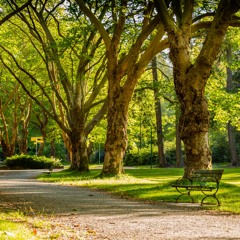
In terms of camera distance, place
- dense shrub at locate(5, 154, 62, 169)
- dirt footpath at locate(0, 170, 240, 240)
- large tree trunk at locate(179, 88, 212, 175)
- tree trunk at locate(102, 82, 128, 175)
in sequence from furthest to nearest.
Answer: dense shrub at locate(5, 154, 62, 169) → tree trunk at locate(102, 82, 128, 175) → large tree trunk at locate(179, 88, 212, 175) → dirt footpath at locate(0, 170, 240, 240)

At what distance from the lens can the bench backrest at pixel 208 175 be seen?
12023mm

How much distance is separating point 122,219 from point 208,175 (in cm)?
374

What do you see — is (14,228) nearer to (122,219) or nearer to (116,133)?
(122,219)

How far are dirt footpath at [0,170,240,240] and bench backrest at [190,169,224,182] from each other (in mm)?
924

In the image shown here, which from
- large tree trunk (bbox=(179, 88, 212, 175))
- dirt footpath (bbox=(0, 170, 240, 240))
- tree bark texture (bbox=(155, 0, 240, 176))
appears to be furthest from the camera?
large tree trunk (bbox=(179, 88, 212, 175))

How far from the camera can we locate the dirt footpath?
763 cm

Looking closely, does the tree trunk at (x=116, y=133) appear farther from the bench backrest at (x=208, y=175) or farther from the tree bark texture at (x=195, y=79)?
the bench backrest at (x=208, y=175)

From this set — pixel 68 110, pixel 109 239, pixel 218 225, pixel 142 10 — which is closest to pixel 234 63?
pixel 142 10

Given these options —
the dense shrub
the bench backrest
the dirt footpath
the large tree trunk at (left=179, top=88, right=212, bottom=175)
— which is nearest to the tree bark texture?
the large tree trunk at (left=179, top=88, right=212, bottom=175)

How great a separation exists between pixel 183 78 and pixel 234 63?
7256 millimetres

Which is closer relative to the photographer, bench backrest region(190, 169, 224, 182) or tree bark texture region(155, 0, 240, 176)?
bench backrest region(190, 169, 224, 182)

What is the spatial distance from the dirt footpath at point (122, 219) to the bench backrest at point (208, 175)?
3.03ft

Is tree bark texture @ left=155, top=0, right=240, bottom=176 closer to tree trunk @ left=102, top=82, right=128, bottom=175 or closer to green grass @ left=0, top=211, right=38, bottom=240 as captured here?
tree trunk @ left=102, top=82, right=128, bottom=175

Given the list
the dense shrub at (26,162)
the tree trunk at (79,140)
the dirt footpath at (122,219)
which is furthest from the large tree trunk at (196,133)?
the dense shrub at (26,162)
